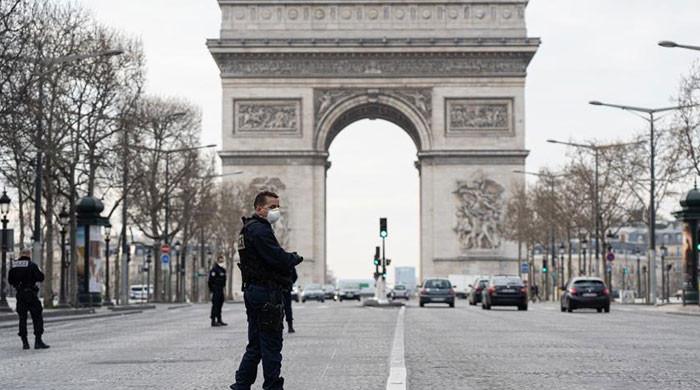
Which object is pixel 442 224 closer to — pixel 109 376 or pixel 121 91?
pixel 121 91

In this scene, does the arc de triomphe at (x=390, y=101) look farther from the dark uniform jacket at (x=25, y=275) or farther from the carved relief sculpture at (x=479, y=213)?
the dark uniform jacket at (x=25, y=275)

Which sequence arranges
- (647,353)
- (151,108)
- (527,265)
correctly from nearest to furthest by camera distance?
(647,353)
(151,108)
(527,265)

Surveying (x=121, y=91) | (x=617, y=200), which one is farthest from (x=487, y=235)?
(x=121, y=91)

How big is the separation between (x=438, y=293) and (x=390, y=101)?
89.5 feet

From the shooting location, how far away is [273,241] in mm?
13922

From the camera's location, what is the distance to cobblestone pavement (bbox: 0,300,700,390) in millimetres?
17078

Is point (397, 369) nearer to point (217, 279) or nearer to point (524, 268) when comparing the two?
point (217, 279)

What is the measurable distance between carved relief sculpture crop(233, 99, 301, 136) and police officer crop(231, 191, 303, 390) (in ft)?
256

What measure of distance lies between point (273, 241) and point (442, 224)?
78610mm

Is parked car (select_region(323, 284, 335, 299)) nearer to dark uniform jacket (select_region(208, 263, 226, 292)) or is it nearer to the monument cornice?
the monument cornice

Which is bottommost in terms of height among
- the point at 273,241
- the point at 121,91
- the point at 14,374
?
the point at 14,374

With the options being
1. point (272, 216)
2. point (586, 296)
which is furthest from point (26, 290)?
point (586, 296)

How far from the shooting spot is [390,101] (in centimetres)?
9169

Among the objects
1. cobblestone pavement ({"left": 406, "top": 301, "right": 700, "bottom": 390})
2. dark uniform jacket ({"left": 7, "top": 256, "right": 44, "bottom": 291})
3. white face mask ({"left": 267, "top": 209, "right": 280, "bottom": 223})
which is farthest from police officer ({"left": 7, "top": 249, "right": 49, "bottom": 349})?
white face mask ({"left": 267, "top": 209, "right": 280, "bottom": 223})
